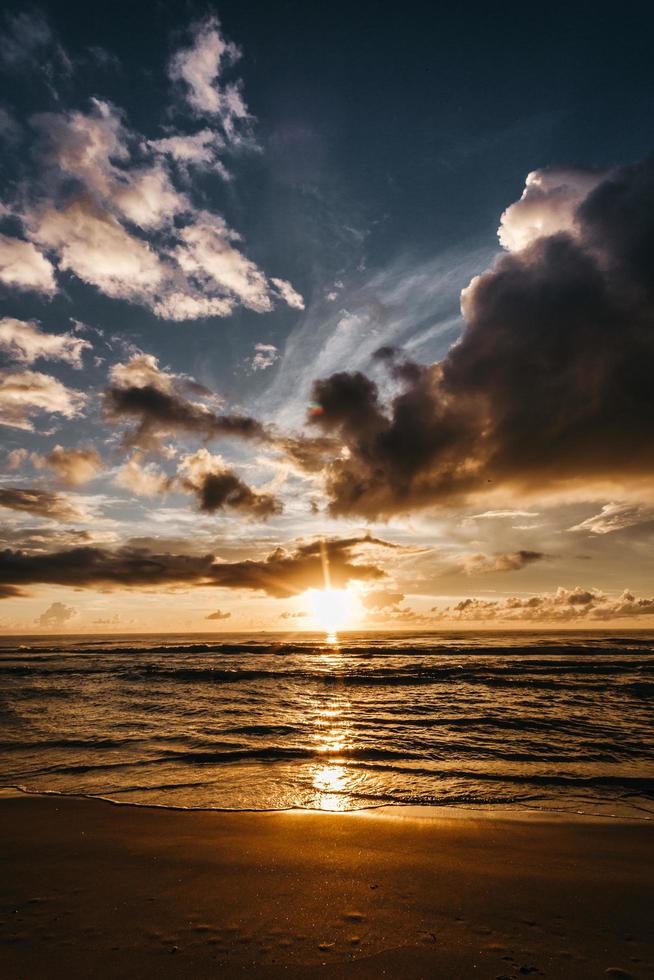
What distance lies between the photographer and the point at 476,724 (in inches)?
656

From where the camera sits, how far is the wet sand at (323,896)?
4379mm

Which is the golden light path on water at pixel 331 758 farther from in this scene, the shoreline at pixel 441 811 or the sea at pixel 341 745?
the shoreline at pixel 441 811

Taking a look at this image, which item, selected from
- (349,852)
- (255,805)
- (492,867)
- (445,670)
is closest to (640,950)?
(492,867)

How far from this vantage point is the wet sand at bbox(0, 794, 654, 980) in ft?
14.4

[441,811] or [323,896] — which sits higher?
[323,896]

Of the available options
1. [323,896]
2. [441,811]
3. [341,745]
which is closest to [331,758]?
[341,745]

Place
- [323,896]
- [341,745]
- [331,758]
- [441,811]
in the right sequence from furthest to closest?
[341,745] → [331,758] → [441,811] → [323,896]

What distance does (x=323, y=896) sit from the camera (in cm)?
553

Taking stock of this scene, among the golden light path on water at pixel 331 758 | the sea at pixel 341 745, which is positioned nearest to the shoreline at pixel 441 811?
the sea at pixel 341 745

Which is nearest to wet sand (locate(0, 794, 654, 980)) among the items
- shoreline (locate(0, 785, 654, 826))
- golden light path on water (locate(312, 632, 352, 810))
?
shoreline (locate(0, 785, 654, 826))

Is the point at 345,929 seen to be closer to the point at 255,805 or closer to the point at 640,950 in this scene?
the point at 640,950

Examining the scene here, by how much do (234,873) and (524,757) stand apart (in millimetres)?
9092

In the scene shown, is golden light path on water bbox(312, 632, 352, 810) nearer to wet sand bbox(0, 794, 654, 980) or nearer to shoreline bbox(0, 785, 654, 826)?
shoreline bbox(0, 785, 654, 826)

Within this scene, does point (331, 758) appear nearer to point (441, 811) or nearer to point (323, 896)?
point (441, 811)
